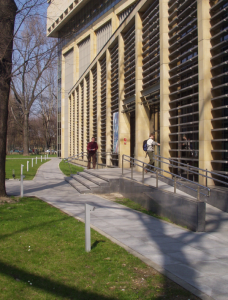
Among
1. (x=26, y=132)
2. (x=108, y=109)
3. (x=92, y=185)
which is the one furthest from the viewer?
(x=26, y=132)

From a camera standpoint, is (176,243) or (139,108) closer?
(176,243)

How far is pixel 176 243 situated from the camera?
20.2 feet

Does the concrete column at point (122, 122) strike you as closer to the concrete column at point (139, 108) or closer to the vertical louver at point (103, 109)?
the concrete column at point (139, 108)

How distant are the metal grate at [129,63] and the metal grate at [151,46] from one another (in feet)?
4.13

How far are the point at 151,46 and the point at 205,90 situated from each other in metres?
5.22

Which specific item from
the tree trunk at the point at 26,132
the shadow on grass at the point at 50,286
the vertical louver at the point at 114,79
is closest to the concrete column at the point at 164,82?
the vertical louver at the point at 114,79

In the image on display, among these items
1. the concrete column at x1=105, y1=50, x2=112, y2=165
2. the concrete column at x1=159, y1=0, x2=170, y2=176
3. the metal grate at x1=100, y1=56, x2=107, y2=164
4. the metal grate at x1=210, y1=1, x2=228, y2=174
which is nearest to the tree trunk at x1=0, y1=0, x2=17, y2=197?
the concrete column at x1=159, y1=0, x2=170, y2=176

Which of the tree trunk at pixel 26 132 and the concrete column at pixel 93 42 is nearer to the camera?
the concrete column at pixel 93 42

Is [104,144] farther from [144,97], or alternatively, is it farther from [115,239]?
[115,239]

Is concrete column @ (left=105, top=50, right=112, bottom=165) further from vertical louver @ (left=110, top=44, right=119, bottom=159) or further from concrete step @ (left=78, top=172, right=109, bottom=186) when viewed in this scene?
concrete step @ (left=78, top=172, right=109, bottom=186)

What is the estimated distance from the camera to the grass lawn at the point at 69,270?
13.0 ft

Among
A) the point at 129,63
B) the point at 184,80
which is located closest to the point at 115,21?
the point at 129,63

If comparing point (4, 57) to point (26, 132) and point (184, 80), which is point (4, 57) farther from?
point (26, 132)

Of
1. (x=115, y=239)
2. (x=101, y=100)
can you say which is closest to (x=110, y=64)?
(x=101, y=100)
